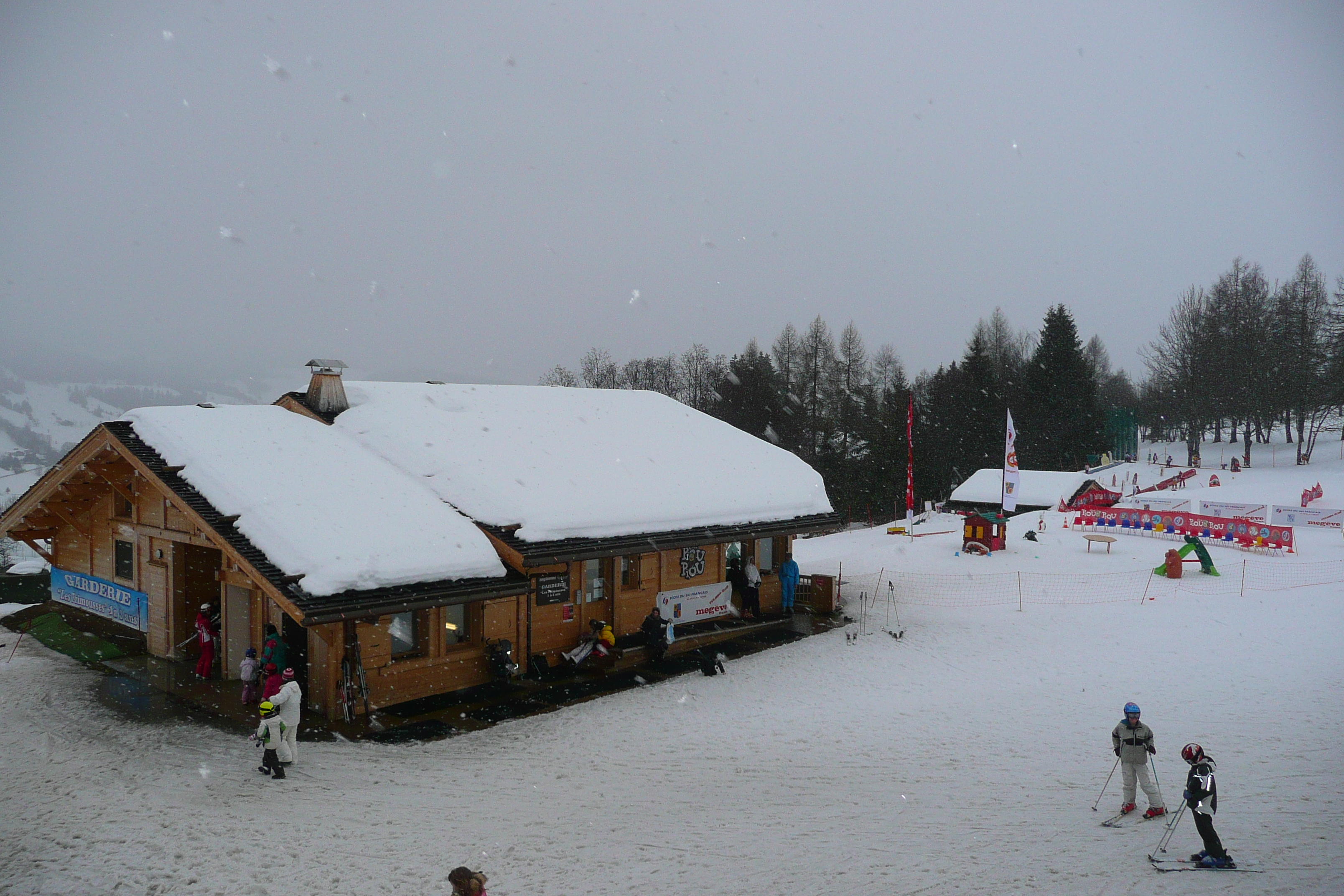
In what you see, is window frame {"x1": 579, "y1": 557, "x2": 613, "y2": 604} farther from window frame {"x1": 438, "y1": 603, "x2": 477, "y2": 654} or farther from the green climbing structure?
the green climbing structure

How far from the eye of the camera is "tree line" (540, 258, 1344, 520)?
55.5 meters

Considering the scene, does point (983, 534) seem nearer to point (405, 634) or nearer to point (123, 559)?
point (405, 634)

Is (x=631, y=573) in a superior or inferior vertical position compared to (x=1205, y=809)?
superior

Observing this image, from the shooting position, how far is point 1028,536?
100 feet

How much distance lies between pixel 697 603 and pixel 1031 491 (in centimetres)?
2890

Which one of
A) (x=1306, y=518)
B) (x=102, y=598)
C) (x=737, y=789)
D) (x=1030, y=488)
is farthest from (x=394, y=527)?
(x=1030, y=488)

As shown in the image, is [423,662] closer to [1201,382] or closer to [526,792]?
[526,792]

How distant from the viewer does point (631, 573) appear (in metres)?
18.3

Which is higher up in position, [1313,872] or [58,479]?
[58,479]

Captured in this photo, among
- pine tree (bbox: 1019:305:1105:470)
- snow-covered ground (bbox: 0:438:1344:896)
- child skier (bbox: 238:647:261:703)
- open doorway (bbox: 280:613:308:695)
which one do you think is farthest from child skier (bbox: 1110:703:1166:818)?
pine tree (bbox: 1019:305:1105:470)

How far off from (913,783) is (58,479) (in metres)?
17.6

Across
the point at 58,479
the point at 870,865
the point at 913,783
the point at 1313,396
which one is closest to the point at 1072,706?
the point at 913,783

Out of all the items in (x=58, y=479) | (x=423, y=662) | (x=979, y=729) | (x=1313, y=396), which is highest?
(x=1313, y=396)

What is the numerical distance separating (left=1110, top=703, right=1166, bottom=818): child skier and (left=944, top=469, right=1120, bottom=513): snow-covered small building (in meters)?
33.0
